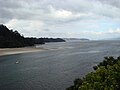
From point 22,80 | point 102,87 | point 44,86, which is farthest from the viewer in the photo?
point 22,80

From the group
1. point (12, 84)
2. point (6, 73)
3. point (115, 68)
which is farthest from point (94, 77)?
point (6, 73)

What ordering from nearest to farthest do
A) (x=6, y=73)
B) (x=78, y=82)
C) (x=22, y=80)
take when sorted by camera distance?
(x=78, y=82) → (x=22, y=80) → (x=6, y=73)

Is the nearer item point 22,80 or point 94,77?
point 94,77

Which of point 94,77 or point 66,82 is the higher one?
point 94,77

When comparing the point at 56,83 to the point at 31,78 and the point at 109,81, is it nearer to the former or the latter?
the point at 31,78

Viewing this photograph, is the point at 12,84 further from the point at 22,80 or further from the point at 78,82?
the point at 78,82

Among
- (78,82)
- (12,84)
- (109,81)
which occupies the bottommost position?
(12,84)

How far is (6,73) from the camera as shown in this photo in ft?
285

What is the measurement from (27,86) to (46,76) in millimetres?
14811

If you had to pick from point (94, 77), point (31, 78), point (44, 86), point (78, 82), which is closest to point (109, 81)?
point (94, 77)

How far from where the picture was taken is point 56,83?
67.7 meters

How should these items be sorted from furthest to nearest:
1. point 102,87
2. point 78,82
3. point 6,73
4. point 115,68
Result: point 6,73 < point 78,82 < point 115,68 < point 102,87

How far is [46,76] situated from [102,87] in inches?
2053

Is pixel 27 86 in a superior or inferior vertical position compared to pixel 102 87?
inferior
